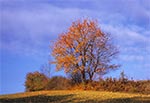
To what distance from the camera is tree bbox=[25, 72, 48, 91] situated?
3969cm

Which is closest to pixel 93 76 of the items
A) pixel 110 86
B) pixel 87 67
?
pixel 87 67

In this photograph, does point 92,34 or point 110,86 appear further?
point 92,34

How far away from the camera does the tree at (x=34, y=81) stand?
39694 millimetres

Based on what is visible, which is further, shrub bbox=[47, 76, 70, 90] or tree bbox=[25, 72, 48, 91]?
tree bbox=[25, 72, 48, 91]

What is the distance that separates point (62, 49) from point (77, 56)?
1.67 metres

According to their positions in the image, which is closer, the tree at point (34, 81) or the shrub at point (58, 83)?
the shrub at point (58, 83)

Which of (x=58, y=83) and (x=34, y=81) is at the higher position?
(x=34, y=81)

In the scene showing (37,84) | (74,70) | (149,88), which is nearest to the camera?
(149,88)

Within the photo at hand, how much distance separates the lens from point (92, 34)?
124 ft

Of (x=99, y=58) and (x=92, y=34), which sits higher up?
(x=92, y=34)

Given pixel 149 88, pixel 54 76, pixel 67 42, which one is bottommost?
pixel 149 88

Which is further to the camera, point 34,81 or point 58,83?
point 34,81

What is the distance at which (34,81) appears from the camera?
40.4 metres

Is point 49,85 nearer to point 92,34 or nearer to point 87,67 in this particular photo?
point 87,67
